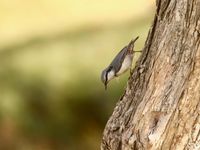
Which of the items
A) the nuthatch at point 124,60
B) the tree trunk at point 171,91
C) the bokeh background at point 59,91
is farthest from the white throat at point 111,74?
the bokeh background at point 59,91

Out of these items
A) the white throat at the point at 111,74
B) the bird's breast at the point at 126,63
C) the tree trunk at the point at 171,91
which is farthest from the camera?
the white throat at the point at 111,74

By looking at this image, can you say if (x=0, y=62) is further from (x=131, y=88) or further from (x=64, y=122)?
(x=131, y=88)

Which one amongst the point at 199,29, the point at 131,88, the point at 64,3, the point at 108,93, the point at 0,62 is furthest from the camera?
the point at 64,3

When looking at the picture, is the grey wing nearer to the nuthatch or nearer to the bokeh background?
the nuthatch

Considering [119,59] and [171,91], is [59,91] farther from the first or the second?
[171,91]

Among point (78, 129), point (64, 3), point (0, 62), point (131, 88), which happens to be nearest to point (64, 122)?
point (78, 129)

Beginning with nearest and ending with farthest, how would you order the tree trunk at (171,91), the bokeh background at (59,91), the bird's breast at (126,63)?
the tree trunk at (171,91) < the bird's breast at (126,63) < the bokeh background at (59,91)

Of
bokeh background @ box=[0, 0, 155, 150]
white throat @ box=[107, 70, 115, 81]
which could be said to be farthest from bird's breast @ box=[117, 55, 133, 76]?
bokeh background @ box=[0, 0, 155, 150]

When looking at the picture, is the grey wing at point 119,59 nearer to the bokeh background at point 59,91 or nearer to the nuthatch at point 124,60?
the nuthatch at point 124,60

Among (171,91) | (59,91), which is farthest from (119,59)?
(59,91)
